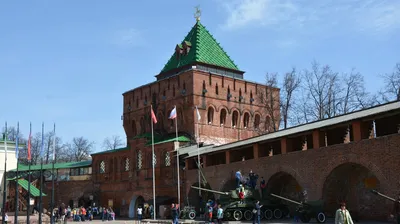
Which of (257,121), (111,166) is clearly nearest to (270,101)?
(257,121)

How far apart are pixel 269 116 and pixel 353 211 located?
2514 centimetres

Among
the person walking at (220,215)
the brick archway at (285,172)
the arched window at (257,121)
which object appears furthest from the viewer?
the arched window at (257,121)

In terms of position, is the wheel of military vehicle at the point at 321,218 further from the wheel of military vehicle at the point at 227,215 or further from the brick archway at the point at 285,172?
the wheel of military vehicle at the point at 227,215

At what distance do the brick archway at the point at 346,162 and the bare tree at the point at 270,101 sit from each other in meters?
21.6

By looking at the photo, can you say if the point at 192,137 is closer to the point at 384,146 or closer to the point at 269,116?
the point at 269,116

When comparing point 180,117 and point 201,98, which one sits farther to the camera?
point 180,117

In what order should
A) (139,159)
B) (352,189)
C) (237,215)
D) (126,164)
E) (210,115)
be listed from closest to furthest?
(352,189), (237,215), (139,159), (210,115), (126,164)

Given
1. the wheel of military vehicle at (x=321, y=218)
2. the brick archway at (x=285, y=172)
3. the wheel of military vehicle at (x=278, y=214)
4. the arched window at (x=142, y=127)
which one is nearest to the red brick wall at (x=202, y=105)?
the arched window at (x=142, y=127)

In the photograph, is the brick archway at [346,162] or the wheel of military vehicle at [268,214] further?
the wheel of military vehicle at [268,214]

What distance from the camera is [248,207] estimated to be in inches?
1141

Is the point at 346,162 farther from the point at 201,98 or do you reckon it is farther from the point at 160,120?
the point at 160,120

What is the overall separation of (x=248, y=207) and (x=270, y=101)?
21.1m

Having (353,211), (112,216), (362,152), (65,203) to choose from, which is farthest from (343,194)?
(65,203)

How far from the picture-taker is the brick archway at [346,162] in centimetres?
2318
